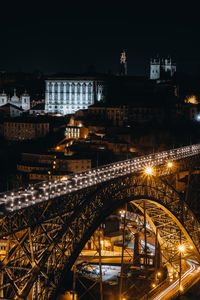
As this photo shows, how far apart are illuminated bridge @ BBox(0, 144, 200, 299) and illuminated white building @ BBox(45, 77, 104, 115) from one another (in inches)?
2696

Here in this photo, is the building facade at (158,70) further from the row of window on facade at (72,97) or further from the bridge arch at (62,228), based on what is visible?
the bridge arch at (62,228)

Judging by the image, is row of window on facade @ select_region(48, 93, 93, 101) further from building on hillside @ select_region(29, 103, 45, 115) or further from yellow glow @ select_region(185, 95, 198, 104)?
yellow glow @ select_region(185, 95, 198, 104)

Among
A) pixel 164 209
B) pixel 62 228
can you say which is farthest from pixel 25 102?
pixel 62 228

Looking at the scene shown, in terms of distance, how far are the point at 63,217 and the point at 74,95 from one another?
80924 millimetres

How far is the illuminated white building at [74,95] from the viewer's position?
10356 centimetres

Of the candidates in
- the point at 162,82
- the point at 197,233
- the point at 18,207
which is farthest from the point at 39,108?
the point at 18,207

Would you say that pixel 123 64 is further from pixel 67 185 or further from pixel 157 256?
pixel 67 185

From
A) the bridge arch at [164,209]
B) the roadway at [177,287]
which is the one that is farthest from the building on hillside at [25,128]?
the roadway at [177,287]

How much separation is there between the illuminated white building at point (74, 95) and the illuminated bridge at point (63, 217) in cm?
6847

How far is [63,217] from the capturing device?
24.8 m

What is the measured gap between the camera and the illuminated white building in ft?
340

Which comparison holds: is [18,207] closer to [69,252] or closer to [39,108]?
[69,252]

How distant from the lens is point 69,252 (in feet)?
77.0

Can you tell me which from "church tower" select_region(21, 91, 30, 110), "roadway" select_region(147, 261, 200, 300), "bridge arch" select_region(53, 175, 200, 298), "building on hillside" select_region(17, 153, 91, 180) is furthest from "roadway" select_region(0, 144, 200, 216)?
"church tower" select_region(21, 91, 30, 110)
